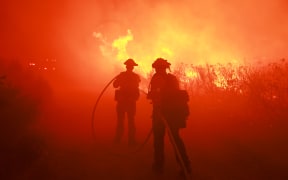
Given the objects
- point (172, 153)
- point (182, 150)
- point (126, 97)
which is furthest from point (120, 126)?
point (182, 150)

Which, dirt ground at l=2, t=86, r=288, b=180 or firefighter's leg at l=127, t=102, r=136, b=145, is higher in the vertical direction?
firefighter's leg at l=127, t=102, r=136, b=145

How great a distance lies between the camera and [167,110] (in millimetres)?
6195

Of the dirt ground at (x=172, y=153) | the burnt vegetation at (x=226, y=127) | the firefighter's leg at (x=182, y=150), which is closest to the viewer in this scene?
the firefighter's leg at (x=182, y=150)

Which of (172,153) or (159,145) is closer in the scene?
(159,145)

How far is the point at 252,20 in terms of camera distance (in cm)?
2850

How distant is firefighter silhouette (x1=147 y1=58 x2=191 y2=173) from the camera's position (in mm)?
6129

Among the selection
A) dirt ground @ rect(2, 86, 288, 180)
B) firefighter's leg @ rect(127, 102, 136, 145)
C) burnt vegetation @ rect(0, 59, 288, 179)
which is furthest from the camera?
firefighter's leg @ rect(127, 102, 136, 145)

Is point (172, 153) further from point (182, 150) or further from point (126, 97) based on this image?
point (126, 97)

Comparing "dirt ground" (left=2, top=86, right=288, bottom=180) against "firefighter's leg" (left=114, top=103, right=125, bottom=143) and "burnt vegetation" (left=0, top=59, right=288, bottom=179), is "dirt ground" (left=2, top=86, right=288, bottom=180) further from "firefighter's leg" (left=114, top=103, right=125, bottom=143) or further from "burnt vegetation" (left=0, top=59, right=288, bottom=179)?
"firefighter's leg" (left=114, top=103, right=125, bottom=143)

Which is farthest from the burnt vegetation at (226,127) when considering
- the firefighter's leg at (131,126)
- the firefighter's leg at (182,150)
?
the firefighter's leg at (131,126)

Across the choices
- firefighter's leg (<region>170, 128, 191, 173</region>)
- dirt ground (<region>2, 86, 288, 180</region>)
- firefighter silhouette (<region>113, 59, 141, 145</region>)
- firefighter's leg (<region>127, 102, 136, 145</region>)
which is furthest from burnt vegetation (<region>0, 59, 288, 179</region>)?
firefighter silhouette (<region>113, 59, 141, 145</region>)

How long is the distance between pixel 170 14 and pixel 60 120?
19292 mm

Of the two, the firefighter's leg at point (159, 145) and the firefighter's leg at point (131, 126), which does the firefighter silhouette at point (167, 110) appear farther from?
the firefighter's leg at point (131, 126)

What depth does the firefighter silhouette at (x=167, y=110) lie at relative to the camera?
20.1ft
